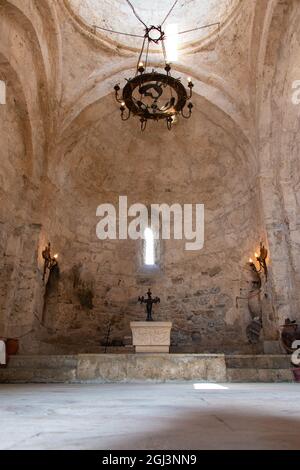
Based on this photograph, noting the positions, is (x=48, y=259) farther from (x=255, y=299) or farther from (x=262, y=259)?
(x=255, y=299)

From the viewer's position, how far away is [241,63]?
10297 millimetres

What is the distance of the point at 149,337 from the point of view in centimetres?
829

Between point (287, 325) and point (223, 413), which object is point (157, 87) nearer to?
point (287, 325)

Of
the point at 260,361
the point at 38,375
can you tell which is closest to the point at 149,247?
the point at 260,361

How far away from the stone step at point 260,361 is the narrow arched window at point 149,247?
5019 mm

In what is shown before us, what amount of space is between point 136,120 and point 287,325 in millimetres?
7407

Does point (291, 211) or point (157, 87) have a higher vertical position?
point (157, 87)

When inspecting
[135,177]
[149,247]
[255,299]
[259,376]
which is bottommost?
[259,376]

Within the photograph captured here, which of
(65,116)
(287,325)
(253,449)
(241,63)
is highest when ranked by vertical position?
(241,63)

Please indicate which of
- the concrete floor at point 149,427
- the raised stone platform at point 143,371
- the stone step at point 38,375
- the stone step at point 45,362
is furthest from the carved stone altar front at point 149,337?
the concrete floor at point 149,427

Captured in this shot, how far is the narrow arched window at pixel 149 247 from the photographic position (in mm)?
12086

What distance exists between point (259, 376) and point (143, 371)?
1.99 metres

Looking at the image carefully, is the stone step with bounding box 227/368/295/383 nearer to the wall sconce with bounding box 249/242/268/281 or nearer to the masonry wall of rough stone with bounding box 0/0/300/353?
the masonry wall of rough stone with bounding box 0/0/300/353
